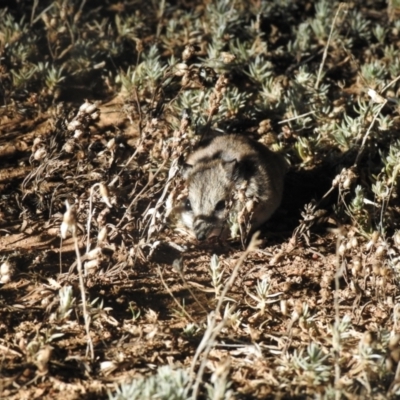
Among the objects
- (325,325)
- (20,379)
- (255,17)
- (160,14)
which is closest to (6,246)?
(20,379)

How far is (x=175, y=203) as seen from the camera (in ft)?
22.2

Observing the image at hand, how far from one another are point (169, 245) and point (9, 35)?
14.1ft

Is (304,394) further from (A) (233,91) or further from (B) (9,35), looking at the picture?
(B) (9,35)

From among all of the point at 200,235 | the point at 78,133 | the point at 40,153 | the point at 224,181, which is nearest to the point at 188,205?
the point at 224,181

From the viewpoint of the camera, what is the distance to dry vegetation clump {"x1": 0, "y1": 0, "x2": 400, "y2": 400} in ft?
19.1

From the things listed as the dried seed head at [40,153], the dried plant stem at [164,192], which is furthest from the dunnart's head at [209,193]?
the dried seed head at [40,153]

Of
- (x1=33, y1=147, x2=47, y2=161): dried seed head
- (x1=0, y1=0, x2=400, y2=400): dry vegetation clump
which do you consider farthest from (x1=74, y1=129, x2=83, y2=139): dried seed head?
(x1=33, y1=147, x2=47, y2=161): dried seed head

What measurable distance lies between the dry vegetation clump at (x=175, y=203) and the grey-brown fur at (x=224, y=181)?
0.27m

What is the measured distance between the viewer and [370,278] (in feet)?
23.6

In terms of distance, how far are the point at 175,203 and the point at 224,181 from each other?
124 cm

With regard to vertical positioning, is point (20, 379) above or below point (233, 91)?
below

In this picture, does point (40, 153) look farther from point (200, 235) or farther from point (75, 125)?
point (200, 235)

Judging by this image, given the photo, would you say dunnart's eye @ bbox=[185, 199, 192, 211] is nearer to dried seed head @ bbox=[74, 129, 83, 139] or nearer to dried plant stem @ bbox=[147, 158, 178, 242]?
dried plant stem @ bbox=[147, 158, 178, 242]

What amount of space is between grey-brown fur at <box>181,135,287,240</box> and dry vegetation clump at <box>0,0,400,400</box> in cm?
27
